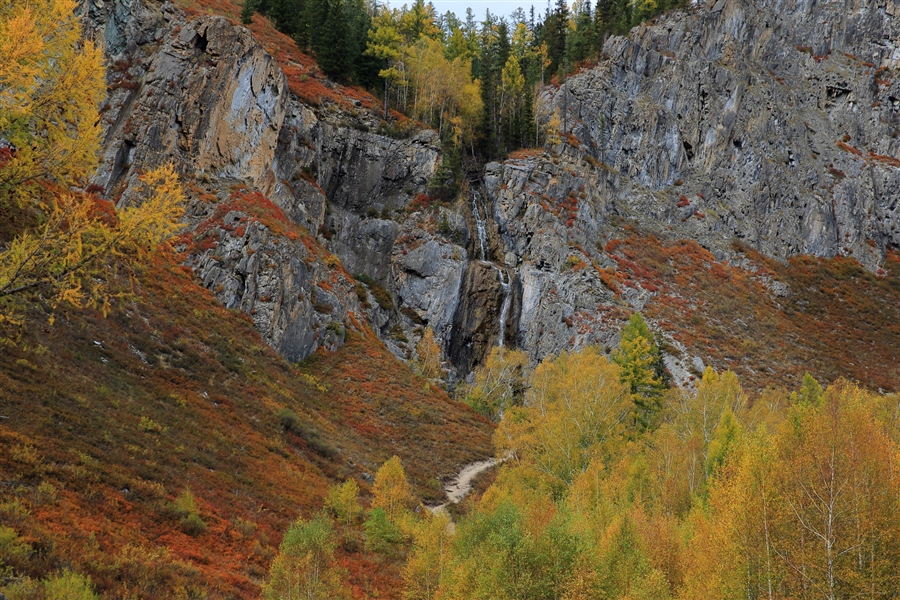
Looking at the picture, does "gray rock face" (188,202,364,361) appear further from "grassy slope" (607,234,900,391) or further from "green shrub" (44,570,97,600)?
"grassy slope" (607,234,900,391)

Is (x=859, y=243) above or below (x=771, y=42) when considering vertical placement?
below

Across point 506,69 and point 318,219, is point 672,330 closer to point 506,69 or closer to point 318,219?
point 318,219

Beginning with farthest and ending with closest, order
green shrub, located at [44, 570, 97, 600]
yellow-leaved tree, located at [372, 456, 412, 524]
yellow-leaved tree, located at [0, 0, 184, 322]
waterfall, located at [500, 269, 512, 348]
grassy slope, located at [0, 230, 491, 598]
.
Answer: waterfall, located at [500, 269, 512, 348], yellow-leaved tree, located at [372, 456, 412, 524], grassy slope, located at [0, 230, 491, 598], yellow-leaved tree, located at [0, 0, 184, 322], green shrub, located at [44, 570, 97, 600]

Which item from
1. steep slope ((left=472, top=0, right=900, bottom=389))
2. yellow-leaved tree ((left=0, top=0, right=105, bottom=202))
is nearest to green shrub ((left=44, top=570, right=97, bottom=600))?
yellow-leaved tree ((left=0, top=0, right=105, bottom=202))

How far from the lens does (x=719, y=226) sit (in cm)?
6931

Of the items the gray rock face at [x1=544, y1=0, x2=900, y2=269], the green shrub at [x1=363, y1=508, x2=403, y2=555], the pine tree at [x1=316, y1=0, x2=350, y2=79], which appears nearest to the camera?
the green shrub at [x1=363, y1=508, x2=403, y2=555]

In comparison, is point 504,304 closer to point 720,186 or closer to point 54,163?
point 720,186

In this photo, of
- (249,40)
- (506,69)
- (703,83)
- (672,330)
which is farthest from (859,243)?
(249,40)

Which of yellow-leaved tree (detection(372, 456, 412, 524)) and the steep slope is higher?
the steep slope

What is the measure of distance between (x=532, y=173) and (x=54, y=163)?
188 feet

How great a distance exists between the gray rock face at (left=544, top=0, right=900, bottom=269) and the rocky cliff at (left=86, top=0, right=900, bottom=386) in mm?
282

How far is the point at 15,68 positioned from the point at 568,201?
58201 mm

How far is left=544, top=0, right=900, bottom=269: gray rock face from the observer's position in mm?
71000

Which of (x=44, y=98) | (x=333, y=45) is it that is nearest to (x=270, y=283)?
(x=44, y=98)
